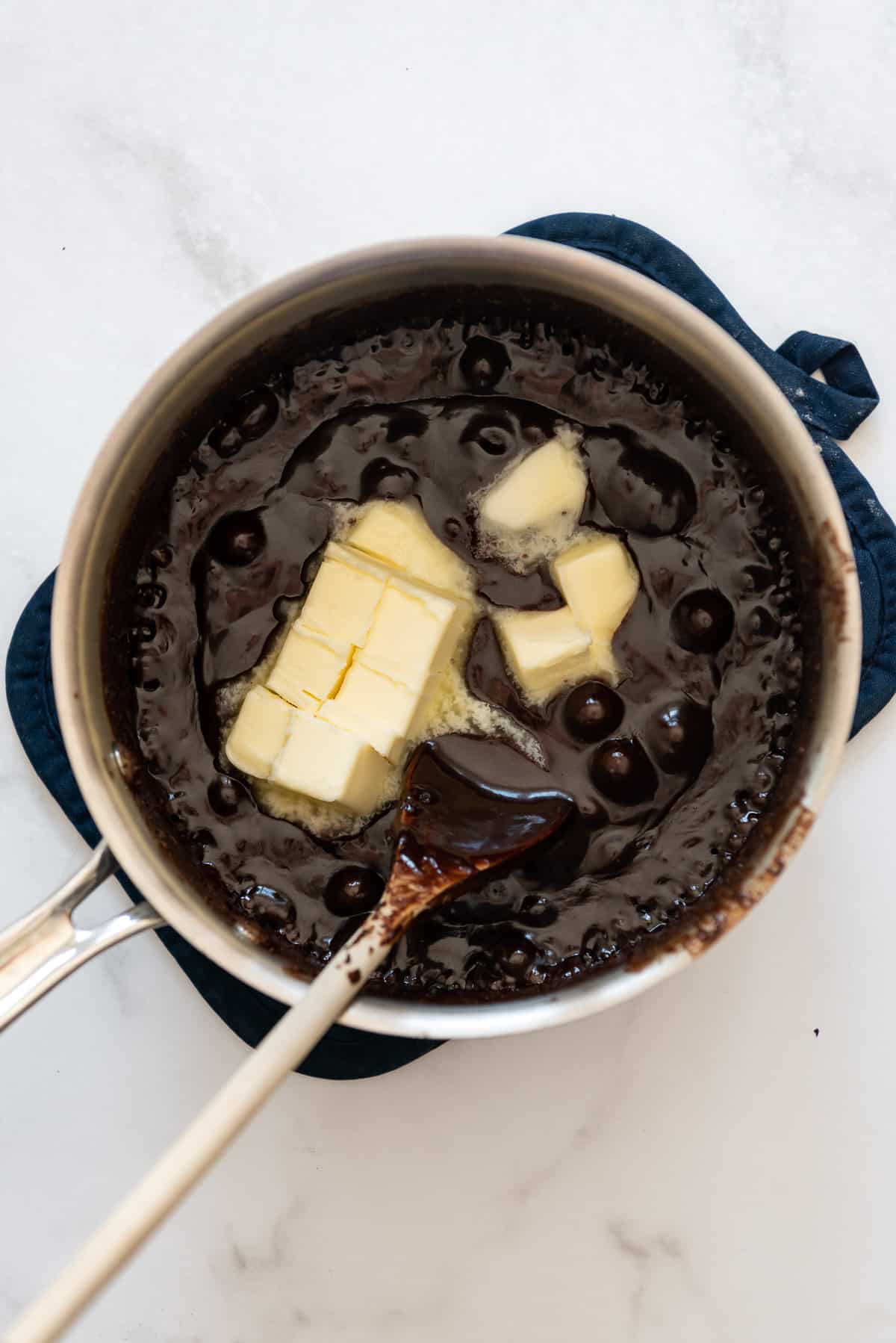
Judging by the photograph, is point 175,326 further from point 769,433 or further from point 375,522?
point 769,433

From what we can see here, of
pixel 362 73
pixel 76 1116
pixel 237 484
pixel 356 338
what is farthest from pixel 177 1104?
pixel 362 73

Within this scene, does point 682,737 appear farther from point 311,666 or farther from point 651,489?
point 311,666

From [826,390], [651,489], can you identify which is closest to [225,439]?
[651,489]

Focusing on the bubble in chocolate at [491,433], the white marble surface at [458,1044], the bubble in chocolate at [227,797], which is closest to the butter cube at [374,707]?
the bubble in chocolate at [227,797]

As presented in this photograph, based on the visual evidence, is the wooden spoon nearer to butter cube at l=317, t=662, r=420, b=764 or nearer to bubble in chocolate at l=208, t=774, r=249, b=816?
butter cube at l=317, t=662, r=420, b=764

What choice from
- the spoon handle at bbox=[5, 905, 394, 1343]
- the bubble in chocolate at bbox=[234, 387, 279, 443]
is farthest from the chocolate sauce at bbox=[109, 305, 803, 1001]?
the spoon handle at bbox=[5, 905, 394, 1343]

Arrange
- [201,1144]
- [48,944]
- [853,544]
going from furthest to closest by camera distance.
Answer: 1. [853,544]
2. [48,944]
3. [201,1144]

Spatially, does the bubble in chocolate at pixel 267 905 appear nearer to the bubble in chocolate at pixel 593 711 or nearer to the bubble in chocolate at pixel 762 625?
the bubble in chocolate at pixel 593 711
